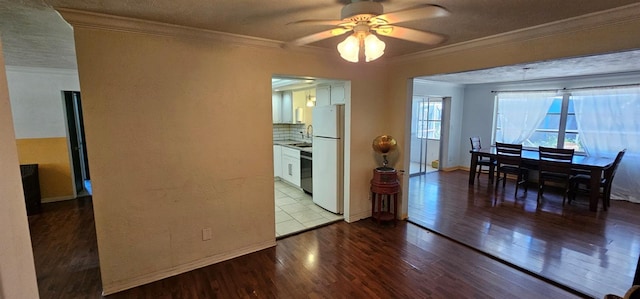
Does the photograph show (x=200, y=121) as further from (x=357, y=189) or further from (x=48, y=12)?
(x=357, y=189)

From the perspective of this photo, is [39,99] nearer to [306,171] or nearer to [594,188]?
[306,171]

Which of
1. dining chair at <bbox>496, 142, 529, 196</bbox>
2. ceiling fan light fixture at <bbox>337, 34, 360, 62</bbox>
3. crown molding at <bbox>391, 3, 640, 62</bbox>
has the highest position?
crown molding at <bbox>391, 3, 640, 62</bbox>

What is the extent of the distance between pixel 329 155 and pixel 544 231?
2.91 metres


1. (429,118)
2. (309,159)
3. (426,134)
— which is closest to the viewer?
(309,159)

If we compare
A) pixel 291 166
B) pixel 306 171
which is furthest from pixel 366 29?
pixel 291 166

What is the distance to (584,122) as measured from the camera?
5324 mm

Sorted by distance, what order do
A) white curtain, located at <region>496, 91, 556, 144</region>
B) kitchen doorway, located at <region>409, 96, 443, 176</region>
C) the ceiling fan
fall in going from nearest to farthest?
the ceiling fan, white curtain, located at <region>496, 91, 556, 144</region>, kitchen doorway, located at <region>409, 96, 443, 176</region>

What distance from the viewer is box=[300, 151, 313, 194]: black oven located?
16.1 ft

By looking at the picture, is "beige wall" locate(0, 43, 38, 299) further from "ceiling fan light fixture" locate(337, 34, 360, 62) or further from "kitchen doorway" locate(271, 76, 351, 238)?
"kitchen doorway" locate(271, 76, 351, 238)

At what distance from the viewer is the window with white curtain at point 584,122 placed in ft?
15.9

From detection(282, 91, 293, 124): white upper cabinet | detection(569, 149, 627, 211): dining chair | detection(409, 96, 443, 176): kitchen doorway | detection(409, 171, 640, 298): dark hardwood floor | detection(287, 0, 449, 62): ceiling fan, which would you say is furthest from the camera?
detection(409, 96, 443, 176): kitchen doorway

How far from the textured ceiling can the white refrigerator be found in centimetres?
146

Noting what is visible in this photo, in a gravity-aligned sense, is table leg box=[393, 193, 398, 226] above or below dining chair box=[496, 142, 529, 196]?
below

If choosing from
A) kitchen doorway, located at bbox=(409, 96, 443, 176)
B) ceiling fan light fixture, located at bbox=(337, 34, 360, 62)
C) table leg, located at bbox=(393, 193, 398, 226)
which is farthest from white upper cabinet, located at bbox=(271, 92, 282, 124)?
ceiling fan light fixture, located at bbox=(337, 34, 360, 62)
